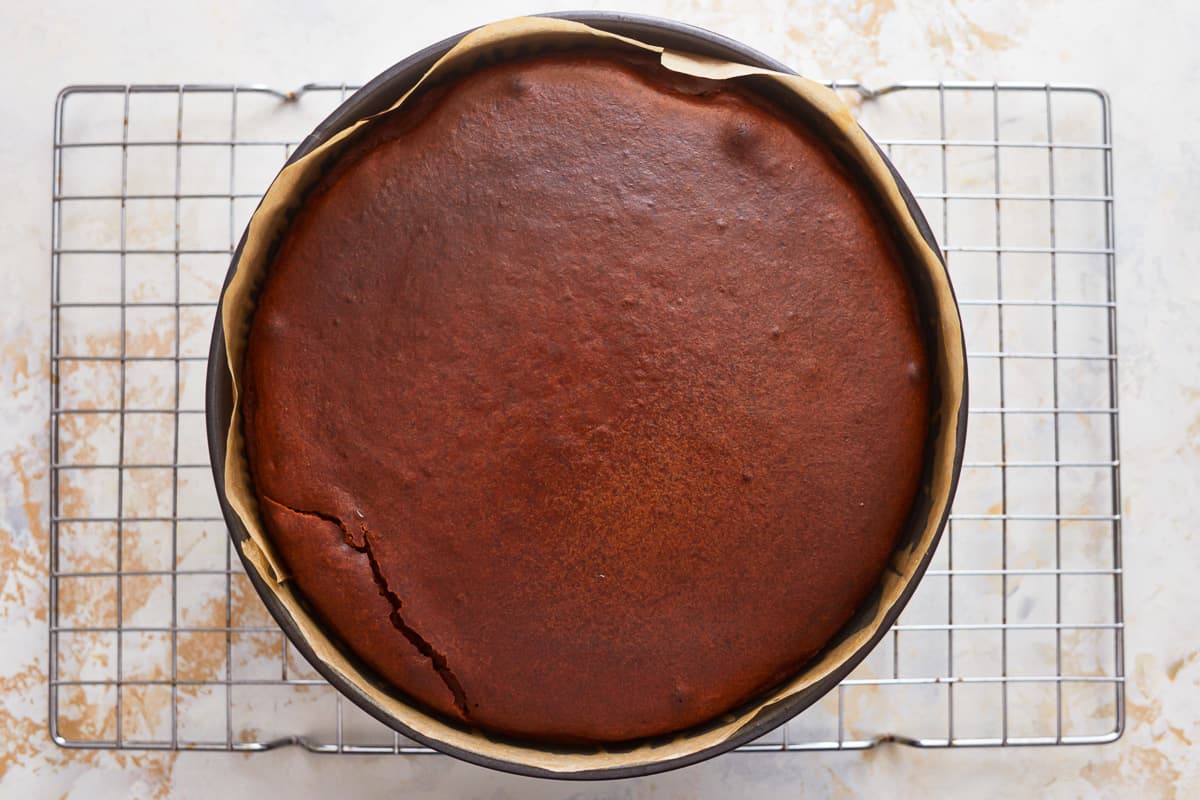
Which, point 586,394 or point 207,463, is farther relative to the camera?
point 207,463

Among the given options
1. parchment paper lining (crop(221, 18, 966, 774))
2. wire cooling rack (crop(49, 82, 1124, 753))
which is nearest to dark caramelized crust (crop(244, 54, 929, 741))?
parchment paper lining (crop(221, 18, 966, 774))

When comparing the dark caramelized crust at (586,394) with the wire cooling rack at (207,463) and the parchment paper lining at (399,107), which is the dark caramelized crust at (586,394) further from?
the wire cooling rack at (207,463)

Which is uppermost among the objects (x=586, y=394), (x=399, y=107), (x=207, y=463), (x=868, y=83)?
(x=868, y=83)

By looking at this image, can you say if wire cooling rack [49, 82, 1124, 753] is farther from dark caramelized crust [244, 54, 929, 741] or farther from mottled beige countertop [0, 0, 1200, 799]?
dark caramelized crust [244, 54, 929, 741]

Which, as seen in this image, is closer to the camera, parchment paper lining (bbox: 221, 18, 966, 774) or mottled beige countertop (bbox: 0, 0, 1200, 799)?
parchment paper lining (bbox: 221, 18, 966, 774)

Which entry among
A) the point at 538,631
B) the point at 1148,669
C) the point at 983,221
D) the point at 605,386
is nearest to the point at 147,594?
the point at 538,631

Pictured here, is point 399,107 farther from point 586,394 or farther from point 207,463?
point 207,463

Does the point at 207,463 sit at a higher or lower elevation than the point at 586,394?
lower

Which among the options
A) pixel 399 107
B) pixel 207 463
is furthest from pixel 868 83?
pixel 207 463
